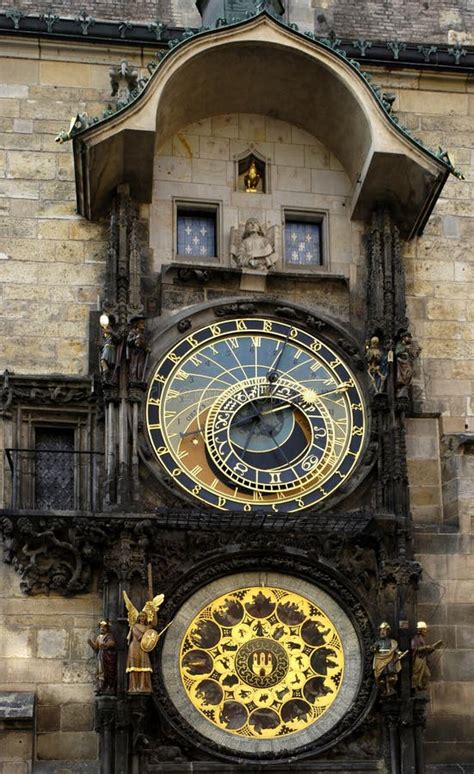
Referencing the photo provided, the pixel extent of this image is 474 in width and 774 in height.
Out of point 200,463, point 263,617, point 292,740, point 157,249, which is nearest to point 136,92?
point 157,249

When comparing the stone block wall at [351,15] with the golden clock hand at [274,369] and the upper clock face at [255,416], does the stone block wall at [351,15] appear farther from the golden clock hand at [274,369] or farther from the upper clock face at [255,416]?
the golden clock hand at [274,369]

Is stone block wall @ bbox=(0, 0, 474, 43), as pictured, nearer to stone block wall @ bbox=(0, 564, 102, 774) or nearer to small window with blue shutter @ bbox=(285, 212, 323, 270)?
small window with blue shutter @ bbox=(285, 212, 323, 270)

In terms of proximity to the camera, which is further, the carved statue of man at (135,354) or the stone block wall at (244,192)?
the stone block wall at (244,192)

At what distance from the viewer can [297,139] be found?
47.4 feet

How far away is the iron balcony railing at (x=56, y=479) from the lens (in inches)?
509

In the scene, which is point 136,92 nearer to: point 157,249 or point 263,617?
point 157,249

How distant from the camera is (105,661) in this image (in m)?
12.1

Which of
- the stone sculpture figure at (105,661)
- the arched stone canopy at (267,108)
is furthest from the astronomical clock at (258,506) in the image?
the arched stone canopy at (267,108)

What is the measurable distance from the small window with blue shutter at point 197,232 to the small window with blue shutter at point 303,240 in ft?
2.00

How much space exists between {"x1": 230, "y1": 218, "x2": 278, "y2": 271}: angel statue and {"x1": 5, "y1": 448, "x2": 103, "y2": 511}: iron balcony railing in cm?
204

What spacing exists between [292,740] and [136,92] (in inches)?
202

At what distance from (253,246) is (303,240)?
0.53 meters

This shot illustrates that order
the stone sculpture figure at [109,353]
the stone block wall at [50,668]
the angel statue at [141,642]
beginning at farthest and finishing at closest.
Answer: the stone sculpture figure at [109,353], the stone block wall at [50,668], the angel statue at [141,642]

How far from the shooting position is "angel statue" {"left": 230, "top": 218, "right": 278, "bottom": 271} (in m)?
13.8
